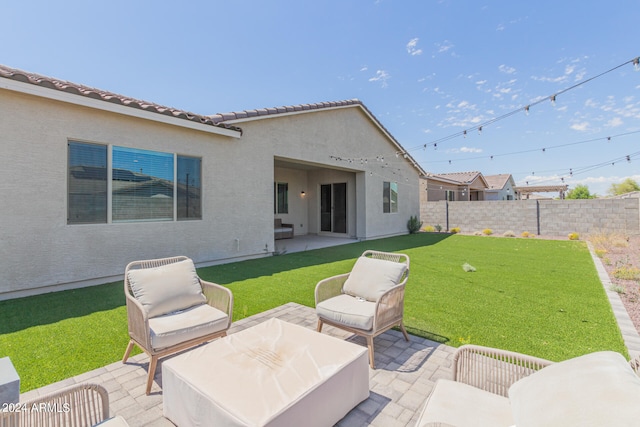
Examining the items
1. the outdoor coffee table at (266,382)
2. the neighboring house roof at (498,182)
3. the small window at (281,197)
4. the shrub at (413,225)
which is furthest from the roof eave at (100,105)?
the neighboring house roof at (498,182)

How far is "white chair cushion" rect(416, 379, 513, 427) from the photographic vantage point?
1.70 meters

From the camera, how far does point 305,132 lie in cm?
1065

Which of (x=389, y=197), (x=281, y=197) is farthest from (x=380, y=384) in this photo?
(x=389, y=197)

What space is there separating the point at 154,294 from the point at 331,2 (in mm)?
9768

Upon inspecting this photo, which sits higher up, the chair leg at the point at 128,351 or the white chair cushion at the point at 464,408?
the white chair cushion at the point at 464,408

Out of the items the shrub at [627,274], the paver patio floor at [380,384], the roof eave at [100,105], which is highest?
the roof eave at [100,105]

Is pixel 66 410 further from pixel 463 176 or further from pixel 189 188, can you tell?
pixel 463 176

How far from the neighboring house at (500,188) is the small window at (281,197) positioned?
2445 cm

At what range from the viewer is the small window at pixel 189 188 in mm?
7383

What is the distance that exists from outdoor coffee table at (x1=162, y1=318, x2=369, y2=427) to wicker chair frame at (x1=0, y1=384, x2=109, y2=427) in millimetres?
504

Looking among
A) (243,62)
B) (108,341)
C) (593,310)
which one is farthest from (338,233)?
(108,341)

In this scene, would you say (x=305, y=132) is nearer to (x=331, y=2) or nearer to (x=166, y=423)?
(x=331, y=2)

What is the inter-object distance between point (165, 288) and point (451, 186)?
26.4 metres

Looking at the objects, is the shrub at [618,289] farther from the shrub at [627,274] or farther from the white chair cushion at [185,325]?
the white chair cushion at [185,325]
